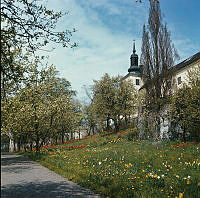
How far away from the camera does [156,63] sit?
24906mm

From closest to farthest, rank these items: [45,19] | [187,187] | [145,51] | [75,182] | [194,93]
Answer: [187,187] → [45,19] → [75,182] → [194,93] → [145,51]

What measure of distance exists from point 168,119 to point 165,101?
2.14 meters

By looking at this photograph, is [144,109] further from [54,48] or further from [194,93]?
[54,48]

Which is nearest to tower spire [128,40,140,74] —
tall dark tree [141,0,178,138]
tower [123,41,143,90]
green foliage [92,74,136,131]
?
tower [123,41,143,90]

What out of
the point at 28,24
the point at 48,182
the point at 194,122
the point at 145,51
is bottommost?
the point at 48,182

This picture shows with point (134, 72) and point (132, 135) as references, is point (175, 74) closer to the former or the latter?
point (132, 135)

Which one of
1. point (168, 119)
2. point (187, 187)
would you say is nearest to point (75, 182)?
point (187, 187)

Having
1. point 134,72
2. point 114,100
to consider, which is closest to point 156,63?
point 114,100

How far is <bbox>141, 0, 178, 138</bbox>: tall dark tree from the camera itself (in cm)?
2420

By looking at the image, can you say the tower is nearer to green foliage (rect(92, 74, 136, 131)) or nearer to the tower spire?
the tower spire

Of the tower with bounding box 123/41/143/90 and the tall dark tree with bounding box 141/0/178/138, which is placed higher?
the tower with bounding box 123/41/143/90

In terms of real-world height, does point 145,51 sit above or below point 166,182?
above

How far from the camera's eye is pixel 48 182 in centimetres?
789

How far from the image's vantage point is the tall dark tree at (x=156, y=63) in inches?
953
